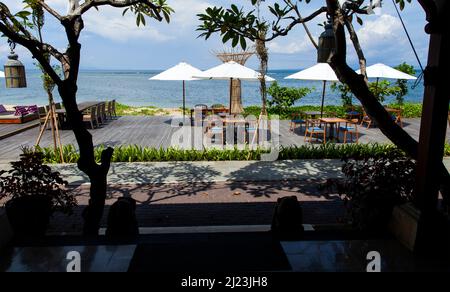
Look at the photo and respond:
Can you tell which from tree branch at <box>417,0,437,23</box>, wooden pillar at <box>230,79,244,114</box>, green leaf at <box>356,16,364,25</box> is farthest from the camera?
wooden pillar at <box>230,79,244,114</box>

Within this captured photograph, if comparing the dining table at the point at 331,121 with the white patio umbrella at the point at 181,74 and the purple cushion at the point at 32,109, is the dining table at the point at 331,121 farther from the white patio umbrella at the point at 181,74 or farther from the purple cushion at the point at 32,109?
the purple cushion at the point at 32,109

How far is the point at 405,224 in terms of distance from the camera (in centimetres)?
344

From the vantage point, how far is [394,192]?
3.81m

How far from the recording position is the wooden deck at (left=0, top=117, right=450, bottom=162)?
11.2m

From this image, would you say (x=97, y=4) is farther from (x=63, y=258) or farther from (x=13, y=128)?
(x=13, y=128)

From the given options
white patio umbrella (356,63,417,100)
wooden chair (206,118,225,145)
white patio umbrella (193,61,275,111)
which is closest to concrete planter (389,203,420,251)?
wooden chair (206,118,225,145)

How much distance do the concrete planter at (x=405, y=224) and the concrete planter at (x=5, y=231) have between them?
422cm

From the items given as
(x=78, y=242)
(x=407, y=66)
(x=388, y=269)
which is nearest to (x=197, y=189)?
(x=78, y=242)

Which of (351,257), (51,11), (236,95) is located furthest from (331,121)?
(51,11)

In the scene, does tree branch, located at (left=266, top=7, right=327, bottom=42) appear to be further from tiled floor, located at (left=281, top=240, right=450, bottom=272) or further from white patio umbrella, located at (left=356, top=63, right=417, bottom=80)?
white patio umbrella, located at (left=356, top=63, right=417, bottom=80)

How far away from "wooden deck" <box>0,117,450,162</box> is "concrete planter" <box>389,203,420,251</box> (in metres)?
7.71

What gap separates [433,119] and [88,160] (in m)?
3.52

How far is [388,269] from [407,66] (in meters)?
16.6
